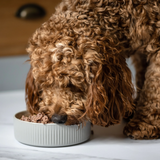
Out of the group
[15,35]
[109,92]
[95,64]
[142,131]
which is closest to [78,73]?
[95,64]

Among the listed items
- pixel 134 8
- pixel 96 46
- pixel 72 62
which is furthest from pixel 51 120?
pixel 134 8

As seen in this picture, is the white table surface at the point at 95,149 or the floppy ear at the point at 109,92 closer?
the white table surface at the point at 95,149

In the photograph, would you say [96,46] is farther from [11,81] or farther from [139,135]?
[11,81]

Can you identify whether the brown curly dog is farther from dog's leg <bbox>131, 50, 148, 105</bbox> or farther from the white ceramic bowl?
dog's leg <bbox>131, 50, 148, 105</bbox>

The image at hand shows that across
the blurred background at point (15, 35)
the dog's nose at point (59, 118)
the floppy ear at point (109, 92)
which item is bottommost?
the dog's nose at point (59, 118)

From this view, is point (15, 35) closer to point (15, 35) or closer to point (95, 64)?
point (15, 35)

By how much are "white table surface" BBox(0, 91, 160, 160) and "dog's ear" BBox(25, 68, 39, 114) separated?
0.19 m

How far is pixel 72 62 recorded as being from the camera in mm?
1400

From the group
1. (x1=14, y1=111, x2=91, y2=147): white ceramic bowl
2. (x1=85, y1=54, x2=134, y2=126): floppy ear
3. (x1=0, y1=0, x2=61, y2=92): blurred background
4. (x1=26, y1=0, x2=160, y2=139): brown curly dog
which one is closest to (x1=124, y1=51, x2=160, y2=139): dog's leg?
(x1=26, y1=0, x2=160, y2=139): brown curly dog

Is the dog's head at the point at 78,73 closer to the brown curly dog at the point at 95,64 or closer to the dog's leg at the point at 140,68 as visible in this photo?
the brown curly dog at the point at 95,64

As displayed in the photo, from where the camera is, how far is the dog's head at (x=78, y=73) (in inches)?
55.6

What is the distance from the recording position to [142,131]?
1593mm

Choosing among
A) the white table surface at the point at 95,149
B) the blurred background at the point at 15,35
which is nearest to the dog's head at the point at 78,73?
the white table surface at the point at 95,149

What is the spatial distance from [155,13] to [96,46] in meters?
0.46
